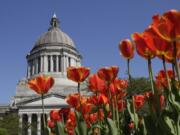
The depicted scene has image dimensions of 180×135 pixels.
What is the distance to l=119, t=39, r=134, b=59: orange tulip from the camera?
319 cm

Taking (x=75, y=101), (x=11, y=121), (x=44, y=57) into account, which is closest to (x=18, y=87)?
(x=44, y=57)

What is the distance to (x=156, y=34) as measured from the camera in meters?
2.43

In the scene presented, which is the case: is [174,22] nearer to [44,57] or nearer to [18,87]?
[18,87]

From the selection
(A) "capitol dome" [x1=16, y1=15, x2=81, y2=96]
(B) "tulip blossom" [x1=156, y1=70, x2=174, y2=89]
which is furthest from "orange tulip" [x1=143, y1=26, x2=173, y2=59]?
(A) "capitol dome" [x1=16, y1=15, x2=81, y2=96]

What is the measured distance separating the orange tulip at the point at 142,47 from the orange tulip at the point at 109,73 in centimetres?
71

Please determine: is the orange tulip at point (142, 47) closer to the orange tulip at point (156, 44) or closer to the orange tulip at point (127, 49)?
the orange tulip at point (156, 44)

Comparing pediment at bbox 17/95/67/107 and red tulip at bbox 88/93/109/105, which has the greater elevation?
pediment at bbox 17/95/67/107

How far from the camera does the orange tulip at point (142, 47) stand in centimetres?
268

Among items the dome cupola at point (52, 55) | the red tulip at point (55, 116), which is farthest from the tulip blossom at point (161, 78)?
the dome cupola at point (52, 55)

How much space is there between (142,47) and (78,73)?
984 mm

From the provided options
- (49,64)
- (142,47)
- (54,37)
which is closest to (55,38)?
(54,37)

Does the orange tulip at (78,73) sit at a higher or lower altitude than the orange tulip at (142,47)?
lower

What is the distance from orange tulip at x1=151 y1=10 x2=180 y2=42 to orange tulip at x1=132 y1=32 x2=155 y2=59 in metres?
0.28

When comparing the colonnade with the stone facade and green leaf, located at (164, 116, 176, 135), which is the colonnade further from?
green leaf, located at (164, 116, 176, 135)
